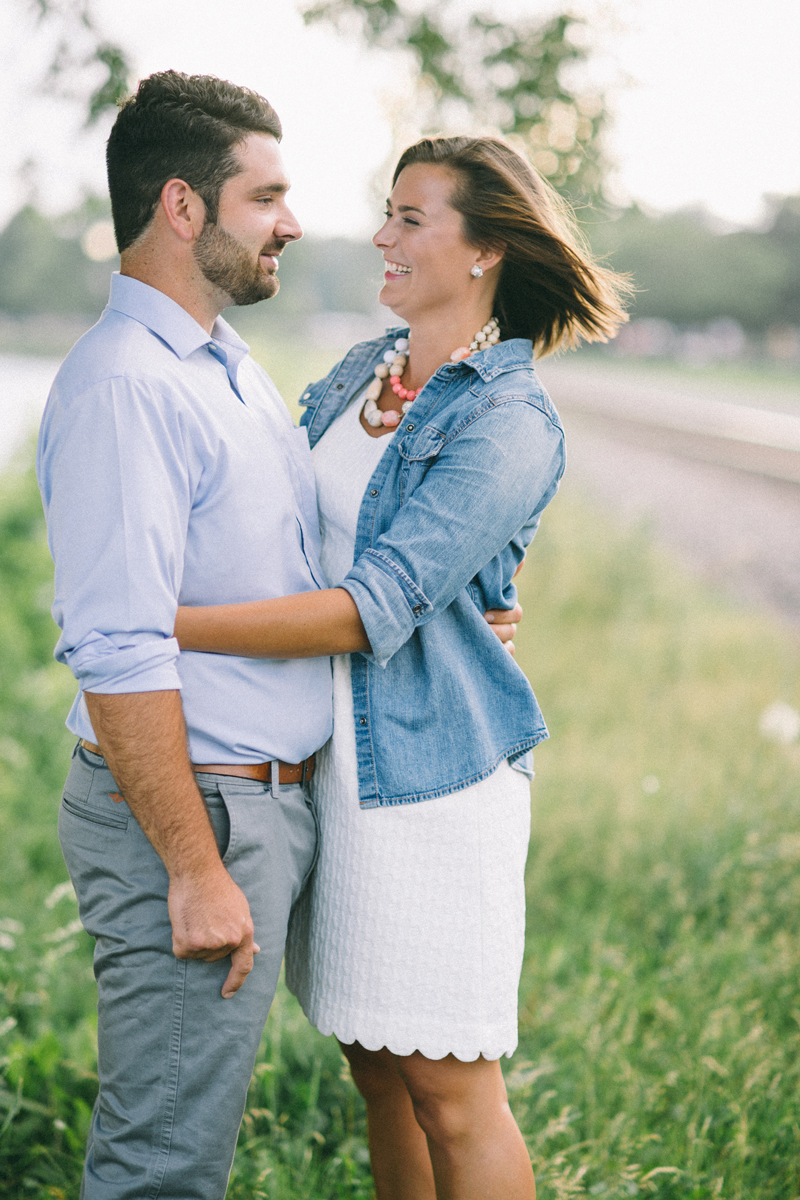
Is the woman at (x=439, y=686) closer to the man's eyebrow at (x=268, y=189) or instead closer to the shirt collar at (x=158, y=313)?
the man's eyebrow at (x=268, y=189)

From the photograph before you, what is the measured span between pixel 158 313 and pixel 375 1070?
167cm

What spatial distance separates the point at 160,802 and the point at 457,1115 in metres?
0.87

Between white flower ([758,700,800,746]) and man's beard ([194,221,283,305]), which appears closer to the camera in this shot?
man's beard ([194,221,283,305])

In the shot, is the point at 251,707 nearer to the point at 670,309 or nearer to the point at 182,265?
the point at 182,265

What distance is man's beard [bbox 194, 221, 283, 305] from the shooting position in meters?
1.93

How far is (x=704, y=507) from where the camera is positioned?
12.7 meters

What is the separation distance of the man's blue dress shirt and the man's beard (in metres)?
0.11

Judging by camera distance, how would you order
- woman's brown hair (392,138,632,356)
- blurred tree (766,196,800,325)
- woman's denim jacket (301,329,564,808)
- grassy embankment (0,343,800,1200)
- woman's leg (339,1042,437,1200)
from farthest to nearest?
blurred tree (766,196,800,325), grassy embankment (0,343,800,1200), woman's leg (339,1042,437,1200), woman's brown hair (392,138,632,356), woman's denim jacket (301,329,564,808)

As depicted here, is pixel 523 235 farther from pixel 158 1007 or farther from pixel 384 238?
pixel 158 1007

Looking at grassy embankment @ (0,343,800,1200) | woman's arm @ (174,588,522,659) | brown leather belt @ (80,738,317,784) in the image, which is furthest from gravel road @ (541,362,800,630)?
woman's arm @ (174,588,522,659)

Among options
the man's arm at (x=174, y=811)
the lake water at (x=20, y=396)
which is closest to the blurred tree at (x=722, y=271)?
the lake water at (x=20, y=396)

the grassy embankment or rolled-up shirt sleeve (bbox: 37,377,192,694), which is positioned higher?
rolled-up shirt sleeve (bbox: 37,377,192,694)

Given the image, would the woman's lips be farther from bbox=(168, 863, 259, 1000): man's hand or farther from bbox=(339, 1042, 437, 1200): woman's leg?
bbox=(339, 1042, 437, 1200): woman's leg

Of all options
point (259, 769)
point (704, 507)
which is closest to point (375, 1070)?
point (259, 769)
